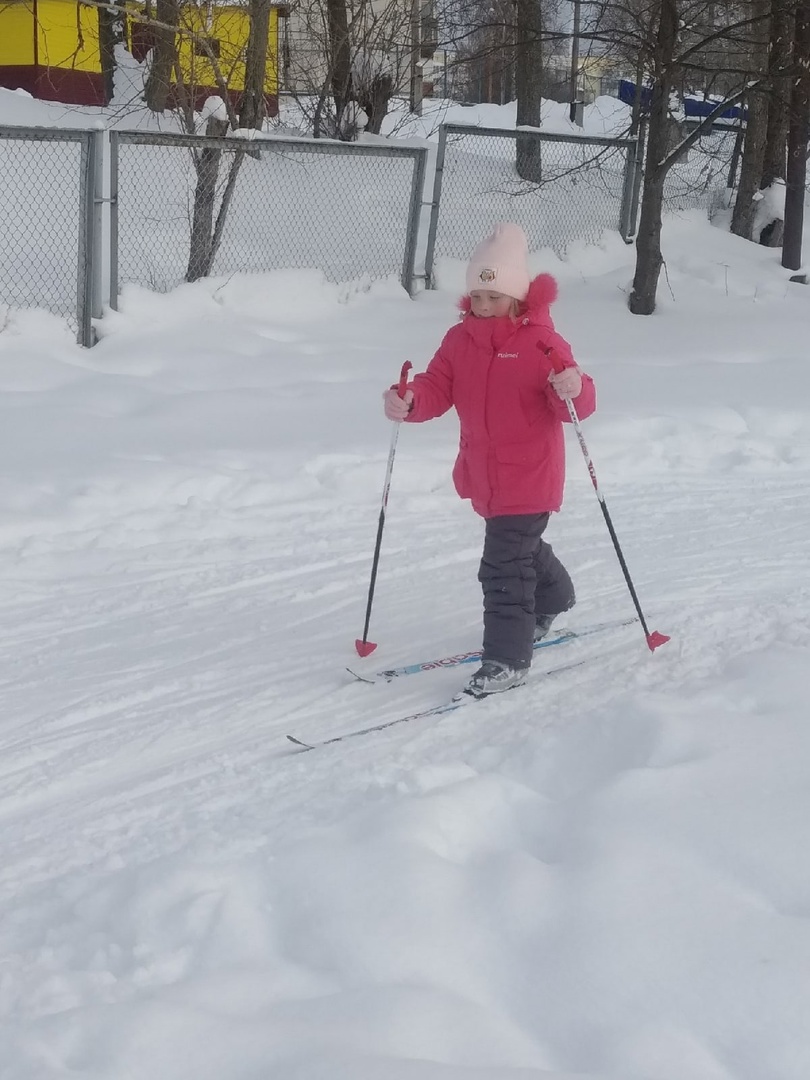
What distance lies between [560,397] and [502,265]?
19.3 inches

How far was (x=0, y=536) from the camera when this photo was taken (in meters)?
5.69

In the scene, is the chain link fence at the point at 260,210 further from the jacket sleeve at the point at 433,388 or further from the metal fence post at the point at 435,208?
the jacket sleeve at the point at 433,388

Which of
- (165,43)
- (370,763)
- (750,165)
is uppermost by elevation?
(165,43)

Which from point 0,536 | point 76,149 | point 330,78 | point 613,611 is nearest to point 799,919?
point 613,611

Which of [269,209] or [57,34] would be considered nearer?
[269,209]

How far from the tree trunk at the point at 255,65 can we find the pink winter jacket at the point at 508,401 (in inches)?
271

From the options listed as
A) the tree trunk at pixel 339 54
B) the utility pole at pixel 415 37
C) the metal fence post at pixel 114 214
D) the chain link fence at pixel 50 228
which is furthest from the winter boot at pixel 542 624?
the tree trunk at pixel 339 54

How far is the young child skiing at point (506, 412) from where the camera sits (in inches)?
164

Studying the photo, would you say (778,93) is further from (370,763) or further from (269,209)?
(370,763)

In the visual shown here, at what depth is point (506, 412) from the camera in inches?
167

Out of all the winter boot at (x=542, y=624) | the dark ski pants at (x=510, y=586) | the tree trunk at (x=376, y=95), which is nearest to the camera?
the dark ski pants at (x=510, y=586)

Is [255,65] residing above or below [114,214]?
above

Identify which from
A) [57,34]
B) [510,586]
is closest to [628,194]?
[510,586]

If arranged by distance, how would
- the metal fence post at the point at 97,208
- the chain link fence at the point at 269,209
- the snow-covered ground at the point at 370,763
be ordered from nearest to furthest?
1. the snow-covered ground at the point at 370,763
2. the metal fence post at the point at 97,208
3. the chain link fence at the point at 269,209
